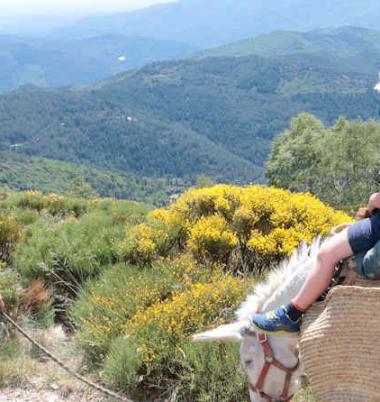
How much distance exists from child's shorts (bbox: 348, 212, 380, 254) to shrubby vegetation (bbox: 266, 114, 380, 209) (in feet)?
113

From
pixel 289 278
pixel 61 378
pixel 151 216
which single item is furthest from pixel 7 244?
pixel 289 278

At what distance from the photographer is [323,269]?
2.90 metres

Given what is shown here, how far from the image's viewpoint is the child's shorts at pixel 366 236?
9.21ft

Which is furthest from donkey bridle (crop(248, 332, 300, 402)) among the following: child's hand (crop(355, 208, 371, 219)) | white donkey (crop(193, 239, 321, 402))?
child's hand (crop(355, 208, 371, 219))

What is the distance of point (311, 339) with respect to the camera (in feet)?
9.36

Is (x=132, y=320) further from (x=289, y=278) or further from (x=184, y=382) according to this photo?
(x=289, y=278)

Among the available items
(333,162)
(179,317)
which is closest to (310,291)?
(179,317)

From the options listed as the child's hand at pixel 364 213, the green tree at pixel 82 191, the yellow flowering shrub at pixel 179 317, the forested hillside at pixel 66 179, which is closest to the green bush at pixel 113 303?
the yellow flowering shrub at pixel 179 317

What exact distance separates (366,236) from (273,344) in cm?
93

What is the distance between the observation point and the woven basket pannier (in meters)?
2.68

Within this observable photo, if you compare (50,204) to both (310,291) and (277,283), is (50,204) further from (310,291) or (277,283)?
(310,291)

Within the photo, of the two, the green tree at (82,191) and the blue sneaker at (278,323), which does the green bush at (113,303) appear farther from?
the green tree at (82,191)

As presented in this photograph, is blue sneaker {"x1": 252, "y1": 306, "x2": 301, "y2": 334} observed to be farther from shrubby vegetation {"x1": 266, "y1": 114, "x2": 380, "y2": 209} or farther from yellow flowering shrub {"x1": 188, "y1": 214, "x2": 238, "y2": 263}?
shrubby vegetation {"x1": 266, "y1": 114, "x2": 380, "y2": 209}

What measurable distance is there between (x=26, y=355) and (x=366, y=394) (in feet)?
13.8
